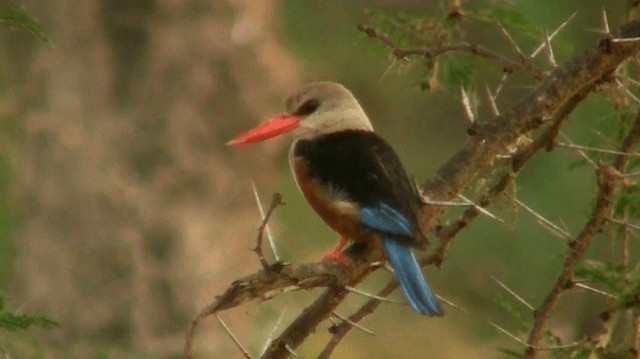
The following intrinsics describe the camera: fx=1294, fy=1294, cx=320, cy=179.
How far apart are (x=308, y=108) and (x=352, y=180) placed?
51 cm

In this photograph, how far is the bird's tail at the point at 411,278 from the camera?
8.36 feet

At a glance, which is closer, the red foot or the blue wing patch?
the red foot

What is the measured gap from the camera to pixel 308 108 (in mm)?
3479

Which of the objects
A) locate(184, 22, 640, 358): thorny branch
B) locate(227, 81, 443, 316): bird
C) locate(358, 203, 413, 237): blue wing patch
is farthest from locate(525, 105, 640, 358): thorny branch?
locate(358, 203, 413, 237): blue wing patch

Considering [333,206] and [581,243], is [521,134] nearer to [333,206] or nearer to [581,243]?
[581,243]

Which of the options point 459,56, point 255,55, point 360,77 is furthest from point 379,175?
point 360,77

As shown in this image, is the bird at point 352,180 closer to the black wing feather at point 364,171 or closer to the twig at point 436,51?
the black wing feather at point 364,171

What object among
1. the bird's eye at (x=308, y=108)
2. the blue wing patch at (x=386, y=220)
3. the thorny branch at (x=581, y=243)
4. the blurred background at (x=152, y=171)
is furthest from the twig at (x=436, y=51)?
the blurred background at (x=152, y=171)

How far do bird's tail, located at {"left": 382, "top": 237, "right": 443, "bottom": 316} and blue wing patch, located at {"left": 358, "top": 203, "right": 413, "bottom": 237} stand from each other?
1.2 inches

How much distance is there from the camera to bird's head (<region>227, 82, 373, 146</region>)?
134 inches

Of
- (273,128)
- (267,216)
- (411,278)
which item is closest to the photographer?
(267,216)

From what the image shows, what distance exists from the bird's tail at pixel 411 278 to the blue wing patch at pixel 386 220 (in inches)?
1.2

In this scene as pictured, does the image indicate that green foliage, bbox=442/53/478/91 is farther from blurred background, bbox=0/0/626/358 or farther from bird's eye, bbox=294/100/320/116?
blurred background, bbox=0/0/626/358

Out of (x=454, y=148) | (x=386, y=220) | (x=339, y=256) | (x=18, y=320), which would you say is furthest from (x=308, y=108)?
(x=454, y=148)
